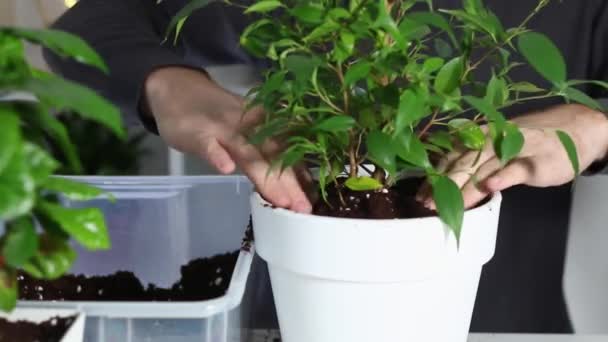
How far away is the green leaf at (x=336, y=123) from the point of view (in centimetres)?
46

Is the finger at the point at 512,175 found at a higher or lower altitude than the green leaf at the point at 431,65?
lower

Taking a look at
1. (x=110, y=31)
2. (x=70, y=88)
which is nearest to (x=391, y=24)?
(x=70, y=88)

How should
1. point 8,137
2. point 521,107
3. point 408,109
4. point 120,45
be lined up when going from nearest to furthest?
1. point 8,137
2. point 408,109
3. point 120,45
4. point 521,107

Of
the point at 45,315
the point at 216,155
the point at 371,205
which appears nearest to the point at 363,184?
the point at 371,205

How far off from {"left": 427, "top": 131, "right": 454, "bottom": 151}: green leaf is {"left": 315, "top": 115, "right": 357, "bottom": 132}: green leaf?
0.07 m

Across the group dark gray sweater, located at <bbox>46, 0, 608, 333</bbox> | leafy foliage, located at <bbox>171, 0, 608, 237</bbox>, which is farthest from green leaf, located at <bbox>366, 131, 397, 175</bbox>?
dark gray sweater, located at <bbox>46, 0, 608, 333</bbox>

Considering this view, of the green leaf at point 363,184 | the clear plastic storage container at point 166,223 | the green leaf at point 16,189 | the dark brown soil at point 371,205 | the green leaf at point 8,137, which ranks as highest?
the green leaf at point 8,137

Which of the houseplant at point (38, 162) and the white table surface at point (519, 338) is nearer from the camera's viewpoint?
the houseplant at point (38, 162)

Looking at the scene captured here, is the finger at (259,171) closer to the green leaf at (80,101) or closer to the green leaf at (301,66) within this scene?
the green leaf at (301,66)

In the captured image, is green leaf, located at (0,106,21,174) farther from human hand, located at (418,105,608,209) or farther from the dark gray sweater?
the dark gray sweater

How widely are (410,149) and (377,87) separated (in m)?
0.05

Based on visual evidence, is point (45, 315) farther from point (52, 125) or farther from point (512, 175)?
point (512, 175)

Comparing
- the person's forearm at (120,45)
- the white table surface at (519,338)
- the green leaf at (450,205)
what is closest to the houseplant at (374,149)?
the green leaf at (450,205)

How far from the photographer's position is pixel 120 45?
83cm
